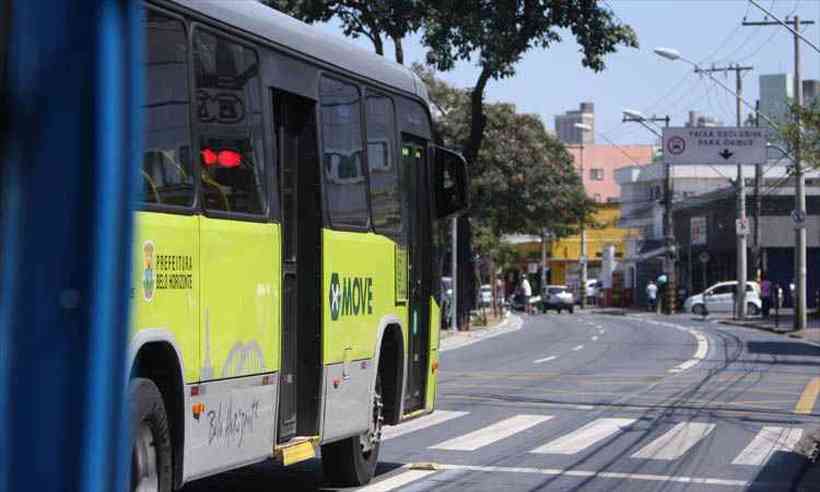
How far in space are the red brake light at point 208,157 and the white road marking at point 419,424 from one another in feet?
25.1

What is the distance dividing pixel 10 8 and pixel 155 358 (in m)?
3.68

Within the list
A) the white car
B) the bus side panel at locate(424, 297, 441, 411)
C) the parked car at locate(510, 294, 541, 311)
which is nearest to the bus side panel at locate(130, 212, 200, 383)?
the bus side panel at locate(424, 297, 441, 411)

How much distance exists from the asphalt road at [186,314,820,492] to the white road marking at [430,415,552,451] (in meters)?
0.02

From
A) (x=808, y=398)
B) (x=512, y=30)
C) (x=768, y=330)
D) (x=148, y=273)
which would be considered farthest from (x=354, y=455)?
(x=768, y=330)

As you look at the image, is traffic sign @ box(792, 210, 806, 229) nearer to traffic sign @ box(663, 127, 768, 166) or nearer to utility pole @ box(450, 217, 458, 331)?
traffic sign @ box(663, 127, 768, 166)

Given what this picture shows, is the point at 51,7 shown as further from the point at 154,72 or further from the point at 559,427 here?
the point at 559,427

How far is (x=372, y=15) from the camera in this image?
106 ft

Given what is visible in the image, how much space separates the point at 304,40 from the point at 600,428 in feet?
26.8

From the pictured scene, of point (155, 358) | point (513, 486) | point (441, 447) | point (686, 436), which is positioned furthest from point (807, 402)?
point (155, 358)

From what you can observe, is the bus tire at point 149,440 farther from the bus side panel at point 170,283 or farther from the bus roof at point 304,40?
the bus roof at point 304,40

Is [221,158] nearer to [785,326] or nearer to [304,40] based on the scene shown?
[304,40]

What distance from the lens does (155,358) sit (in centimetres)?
760

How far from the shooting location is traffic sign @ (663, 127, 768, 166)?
53562 millimetres

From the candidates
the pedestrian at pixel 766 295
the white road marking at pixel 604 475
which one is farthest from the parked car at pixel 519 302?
the white road marking at pixel 604 475
